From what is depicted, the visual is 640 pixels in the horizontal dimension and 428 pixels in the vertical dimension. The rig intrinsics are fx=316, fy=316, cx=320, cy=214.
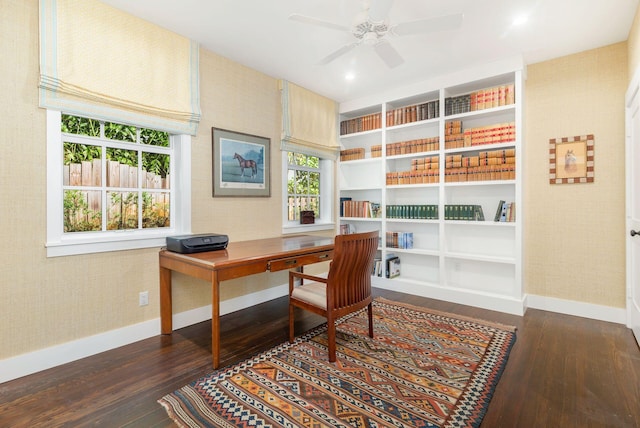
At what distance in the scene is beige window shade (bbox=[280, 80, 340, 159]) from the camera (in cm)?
384

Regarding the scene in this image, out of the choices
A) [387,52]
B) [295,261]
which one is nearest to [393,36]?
[387,52]

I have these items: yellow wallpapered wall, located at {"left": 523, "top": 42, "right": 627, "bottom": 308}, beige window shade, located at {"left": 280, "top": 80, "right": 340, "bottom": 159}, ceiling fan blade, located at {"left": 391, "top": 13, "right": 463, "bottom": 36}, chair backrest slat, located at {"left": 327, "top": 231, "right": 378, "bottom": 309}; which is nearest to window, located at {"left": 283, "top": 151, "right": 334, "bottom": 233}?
beige window shade, located at {"left": 280, "top": 80, "right": 340, "bottom": 159}

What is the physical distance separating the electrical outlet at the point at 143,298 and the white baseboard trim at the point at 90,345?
0.16 meters

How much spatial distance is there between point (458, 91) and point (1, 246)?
174 inches

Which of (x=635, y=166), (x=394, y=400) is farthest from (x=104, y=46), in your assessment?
(x=635, y=166)

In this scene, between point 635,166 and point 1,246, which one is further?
point 635,166

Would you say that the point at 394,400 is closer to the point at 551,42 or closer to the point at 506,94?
the point at 506,94

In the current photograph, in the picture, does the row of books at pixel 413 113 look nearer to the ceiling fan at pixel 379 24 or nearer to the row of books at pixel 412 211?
the row of books at pixel 412 211

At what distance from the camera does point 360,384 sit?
6.35 feet

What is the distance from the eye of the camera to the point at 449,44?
2.96 meters

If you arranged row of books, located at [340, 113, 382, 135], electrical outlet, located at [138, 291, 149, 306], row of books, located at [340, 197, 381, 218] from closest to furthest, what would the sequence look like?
electrical outlet, located at [138, 291, 149, 306]
row of books, located at [340, 113, 382, 135]
row of books, located at [340, 197, 381, 218]

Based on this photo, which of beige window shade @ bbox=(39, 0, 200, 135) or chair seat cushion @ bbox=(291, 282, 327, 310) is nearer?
beige window shade @ bbox=(39, 0, 200, 135)

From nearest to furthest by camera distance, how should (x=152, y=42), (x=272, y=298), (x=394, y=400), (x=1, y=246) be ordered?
(x=394, y=400) → (x=1, y=246) → (x=152, y=42) → (x=272, y=298)

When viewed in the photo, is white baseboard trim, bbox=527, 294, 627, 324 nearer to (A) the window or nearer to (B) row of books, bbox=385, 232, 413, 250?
(B) row of books, bbox=385, 232, 413, 250
